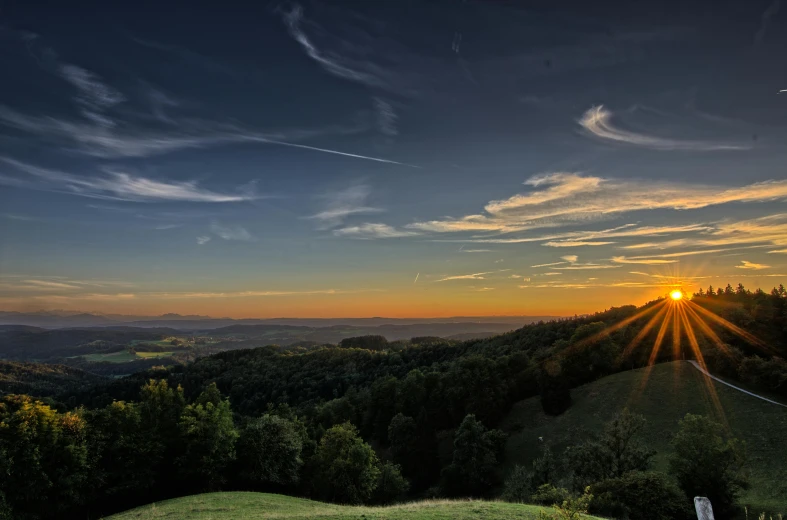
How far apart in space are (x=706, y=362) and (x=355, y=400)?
283ft

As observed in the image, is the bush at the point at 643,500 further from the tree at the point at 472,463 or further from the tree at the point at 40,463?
the tree at the point at 40,463

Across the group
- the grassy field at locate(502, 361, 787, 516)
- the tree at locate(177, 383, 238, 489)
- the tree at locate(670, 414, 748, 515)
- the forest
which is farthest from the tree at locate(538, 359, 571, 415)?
the tree at locate(177, 383, 238, 489)

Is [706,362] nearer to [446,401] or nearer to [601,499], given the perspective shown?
[446,401]

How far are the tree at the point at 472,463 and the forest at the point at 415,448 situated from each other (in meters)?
0.24

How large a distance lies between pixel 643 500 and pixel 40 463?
183ft

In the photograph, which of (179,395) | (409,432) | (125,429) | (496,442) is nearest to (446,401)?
(409,432)

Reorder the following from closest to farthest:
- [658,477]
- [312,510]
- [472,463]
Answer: [312,510] → [658,477] → [472,463]

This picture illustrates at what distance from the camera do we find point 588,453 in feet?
163

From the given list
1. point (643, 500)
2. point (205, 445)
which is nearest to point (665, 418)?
point (643, 500)

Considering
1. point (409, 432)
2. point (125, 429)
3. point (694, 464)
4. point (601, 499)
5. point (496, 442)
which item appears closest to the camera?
point (601, 499)

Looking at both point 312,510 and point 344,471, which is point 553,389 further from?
point 312,510

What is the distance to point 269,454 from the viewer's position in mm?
54094

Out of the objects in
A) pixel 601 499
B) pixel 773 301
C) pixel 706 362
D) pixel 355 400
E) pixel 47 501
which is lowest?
pixel 355 400

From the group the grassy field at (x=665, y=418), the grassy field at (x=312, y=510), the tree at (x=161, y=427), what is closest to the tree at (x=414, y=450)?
the grassy field at (x=665, y=418)
